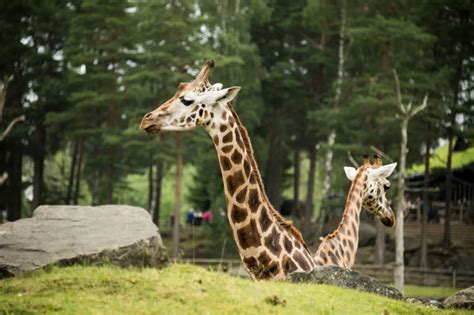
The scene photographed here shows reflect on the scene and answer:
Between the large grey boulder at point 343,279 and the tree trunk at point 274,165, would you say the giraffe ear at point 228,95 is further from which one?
the tree trunk at point 274,165

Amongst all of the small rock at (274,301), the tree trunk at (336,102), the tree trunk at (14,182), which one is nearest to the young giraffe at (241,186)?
the small rock at (274,301)

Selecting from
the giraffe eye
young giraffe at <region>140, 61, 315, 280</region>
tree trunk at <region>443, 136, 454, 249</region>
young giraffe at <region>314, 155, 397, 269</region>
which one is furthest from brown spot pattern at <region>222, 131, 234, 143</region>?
tree trunk at <region>443, 136, 454, 249</region>

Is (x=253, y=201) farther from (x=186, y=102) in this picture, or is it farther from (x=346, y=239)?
(x=346, y=239)

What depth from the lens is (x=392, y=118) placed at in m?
29.9

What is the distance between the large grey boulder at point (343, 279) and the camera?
34.0 ft

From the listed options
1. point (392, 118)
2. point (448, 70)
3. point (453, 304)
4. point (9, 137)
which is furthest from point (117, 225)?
point (9, 137)

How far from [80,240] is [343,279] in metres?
3.44

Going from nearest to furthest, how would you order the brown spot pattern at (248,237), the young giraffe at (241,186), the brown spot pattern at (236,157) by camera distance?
the young giraffe at (241,186)
the brown spot pattern at (248,237)
the brown spot pattern at (236,157)

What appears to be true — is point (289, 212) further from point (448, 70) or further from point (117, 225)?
point (117, 225)

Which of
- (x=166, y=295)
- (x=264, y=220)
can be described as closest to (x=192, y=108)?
(x=264, y=220)

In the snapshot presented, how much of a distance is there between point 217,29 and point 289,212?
636 inches

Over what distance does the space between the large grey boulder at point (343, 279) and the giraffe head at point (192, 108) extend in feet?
7.87

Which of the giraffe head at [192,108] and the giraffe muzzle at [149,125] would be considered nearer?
the giraffe muzzle at [149,125]

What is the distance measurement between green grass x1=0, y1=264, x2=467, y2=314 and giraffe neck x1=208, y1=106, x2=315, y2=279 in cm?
86
